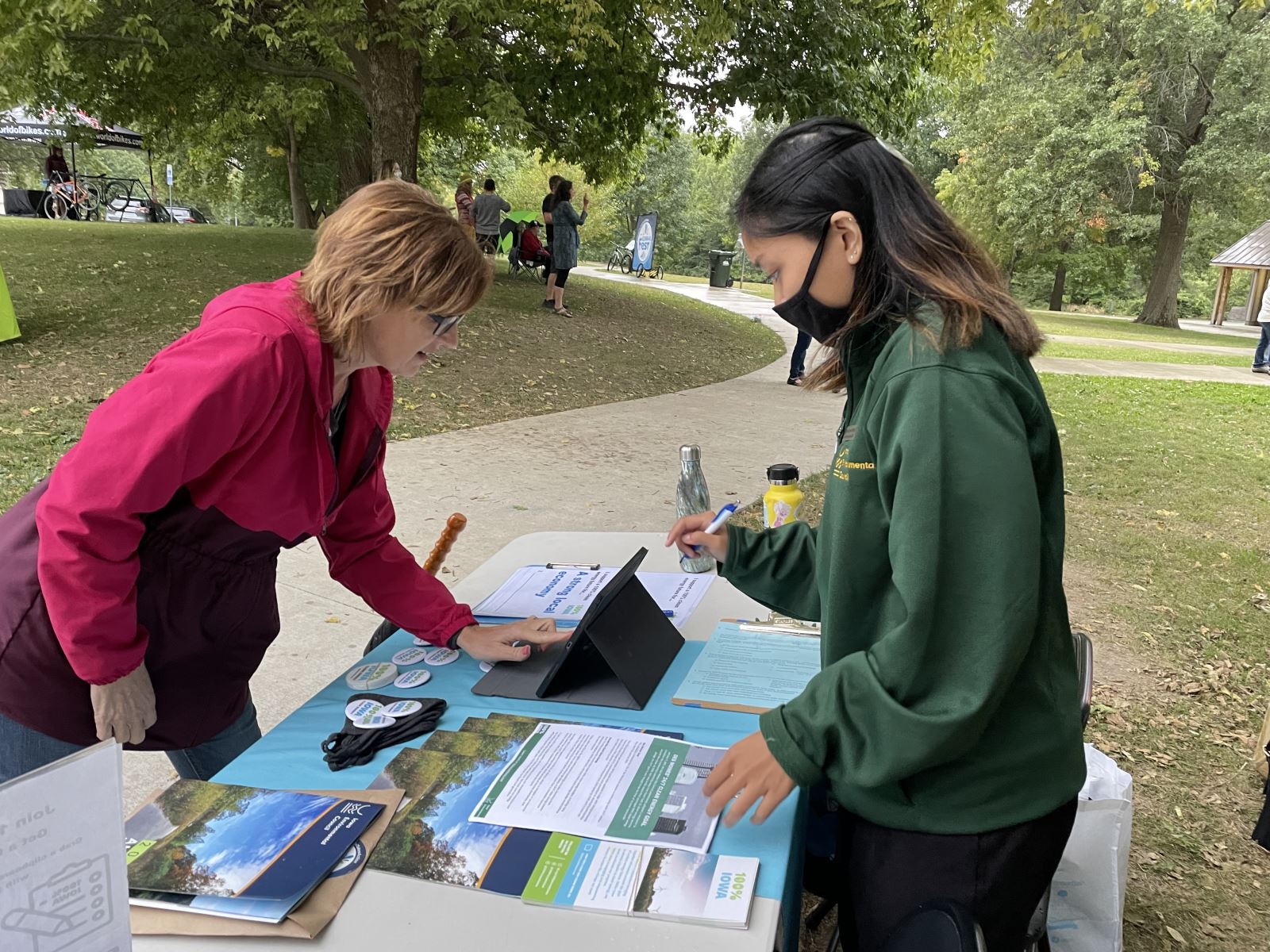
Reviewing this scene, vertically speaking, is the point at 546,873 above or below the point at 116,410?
below

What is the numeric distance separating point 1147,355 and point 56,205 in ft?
79.2

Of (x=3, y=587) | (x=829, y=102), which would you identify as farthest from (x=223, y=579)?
(x=829, y=102)

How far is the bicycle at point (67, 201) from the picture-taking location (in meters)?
21.1

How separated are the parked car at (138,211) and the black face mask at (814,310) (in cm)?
2777

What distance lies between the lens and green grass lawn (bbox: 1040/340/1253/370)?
17344 millimetres

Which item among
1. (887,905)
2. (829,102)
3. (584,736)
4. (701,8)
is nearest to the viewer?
(887,905)

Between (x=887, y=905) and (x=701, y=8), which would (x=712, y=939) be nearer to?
(x=887, y=905)

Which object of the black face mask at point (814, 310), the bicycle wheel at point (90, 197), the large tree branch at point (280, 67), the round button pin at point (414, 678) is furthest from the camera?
the bicycle wheel at point (90, 197)

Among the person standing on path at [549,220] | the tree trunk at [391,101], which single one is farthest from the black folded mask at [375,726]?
the person standing on path at [549,220]

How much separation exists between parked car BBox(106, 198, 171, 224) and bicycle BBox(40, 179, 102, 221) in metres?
1.82

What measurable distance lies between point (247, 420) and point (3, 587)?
0.54m

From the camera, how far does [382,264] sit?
1.63 metres

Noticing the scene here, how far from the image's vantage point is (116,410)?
1.40m

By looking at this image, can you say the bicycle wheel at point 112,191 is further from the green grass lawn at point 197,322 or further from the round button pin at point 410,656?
the round button pin at point 410,656
